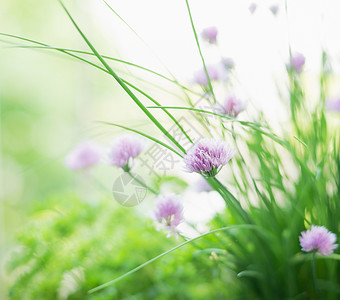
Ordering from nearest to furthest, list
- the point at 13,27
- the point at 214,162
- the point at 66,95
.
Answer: the point at 214,162, the point at 13,27, the point at 66,95

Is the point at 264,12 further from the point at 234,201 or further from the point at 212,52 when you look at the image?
the point at 234,201

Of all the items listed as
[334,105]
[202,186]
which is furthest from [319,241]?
[334,105]

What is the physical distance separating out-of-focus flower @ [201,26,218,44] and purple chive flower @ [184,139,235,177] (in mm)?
245

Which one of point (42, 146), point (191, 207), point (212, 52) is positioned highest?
point (42, 146)

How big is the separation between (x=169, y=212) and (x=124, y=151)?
9cm

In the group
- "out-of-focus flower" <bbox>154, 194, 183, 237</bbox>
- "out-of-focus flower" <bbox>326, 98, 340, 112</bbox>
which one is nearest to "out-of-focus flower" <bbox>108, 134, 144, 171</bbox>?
"out-of-focus flower" <bbox>154, 194, 183, 237</bbox>

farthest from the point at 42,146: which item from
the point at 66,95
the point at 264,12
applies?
the point at 264,12

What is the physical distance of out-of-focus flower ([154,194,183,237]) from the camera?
40cm

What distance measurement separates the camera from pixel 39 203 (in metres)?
0.84

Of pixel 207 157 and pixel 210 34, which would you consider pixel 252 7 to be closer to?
pixel 210 34

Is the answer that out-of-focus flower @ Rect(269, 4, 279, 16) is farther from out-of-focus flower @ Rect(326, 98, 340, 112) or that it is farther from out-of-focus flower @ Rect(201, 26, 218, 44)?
out-of-focus flower @ Rect(326, 98, 340, 112)

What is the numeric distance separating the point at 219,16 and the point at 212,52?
93 millimetres

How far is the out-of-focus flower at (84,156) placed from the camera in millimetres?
634

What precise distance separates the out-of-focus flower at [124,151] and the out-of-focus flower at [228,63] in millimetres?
172
